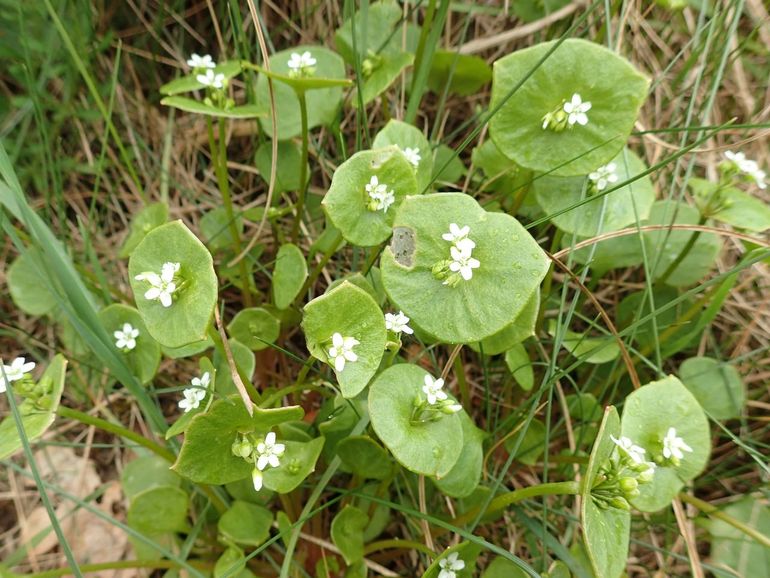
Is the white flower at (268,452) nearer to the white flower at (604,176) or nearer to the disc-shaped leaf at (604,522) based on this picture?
the disc-shaped leaf at (604,522)

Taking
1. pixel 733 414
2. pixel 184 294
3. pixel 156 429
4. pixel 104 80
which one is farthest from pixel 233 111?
pixel 733 414

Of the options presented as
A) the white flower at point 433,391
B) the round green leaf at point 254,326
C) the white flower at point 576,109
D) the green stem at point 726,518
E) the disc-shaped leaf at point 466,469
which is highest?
the white flower at point 576,109

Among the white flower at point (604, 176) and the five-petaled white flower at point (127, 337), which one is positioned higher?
the white flower at point (604, 176)

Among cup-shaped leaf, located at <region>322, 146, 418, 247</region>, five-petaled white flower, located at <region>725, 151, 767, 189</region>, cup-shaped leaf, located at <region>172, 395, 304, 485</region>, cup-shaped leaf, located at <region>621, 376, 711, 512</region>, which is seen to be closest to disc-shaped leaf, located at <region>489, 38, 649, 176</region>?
cup-shaped leaf, located at <region>322, 146, 418, 247</region>

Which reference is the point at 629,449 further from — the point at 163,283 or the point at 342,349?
the point at 163,283

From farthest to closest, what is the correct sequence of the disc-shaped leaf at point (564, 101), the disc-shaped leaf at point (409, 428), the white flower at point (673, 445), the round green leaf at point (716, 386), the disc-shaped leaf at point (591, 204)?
the round green leaf at point (716, 386)
the disc-shaped leaf at point (591, 204)
the disc-shaped leaf at point (564, 101)
the white flower at point (673, 445)
the disc-shaped leaf at point (409, 428)

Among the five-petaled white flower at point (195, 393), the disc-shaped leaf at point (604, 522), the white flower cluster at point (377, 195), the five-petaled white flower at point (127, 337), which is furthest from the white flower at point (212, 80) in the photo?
the disc-shaped leaf at point (604, 522)
